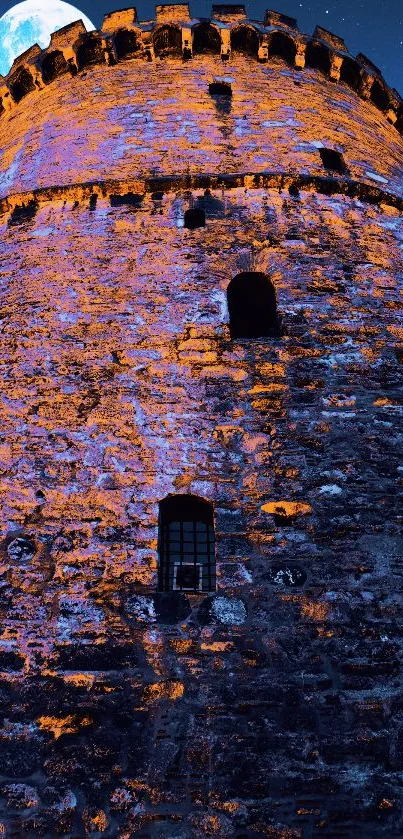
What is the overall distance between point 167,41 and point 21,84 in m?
2.25

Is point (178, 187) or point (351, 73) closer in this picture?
point (178, 187)

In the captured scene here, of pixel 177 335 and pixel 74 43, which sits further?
pixel 74 43

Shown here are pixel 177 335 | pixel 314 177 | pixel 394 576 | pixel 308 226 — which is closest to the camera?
pixel 394 576

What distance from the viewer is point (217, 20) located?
310 inches

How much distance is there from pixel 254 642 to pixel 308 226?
156 inches

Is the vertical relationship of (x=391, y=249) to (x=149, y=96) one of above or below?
below

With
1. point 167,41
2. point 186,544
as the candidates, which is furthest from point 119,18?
point 186,544

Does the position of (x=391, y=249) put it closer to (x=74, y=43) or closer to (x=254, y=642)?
(x=254, y=642)

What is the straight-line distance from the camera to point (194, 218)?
5.85 m

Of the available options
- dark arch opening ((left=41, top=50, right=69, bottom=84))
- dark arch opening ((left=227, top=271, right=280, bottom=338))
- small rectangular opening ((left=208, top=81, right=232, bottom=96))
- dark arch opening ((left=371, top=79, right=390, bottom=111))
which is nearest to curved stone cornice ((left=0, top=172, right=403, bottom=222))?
dark arch opening ((left=227, top=271, right=280, bottom=338))

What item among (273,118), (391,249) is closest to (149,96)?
(273,118)

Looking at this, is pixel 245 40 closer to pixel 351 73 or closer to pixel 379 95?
pixel 351 73

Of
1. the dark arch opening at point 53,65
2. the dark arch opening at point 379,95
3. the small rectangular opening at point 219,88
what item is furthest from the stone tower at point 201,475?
the dark arch opening at point 379,95

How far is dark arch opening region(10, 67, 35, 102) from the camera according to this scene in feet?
27.4
